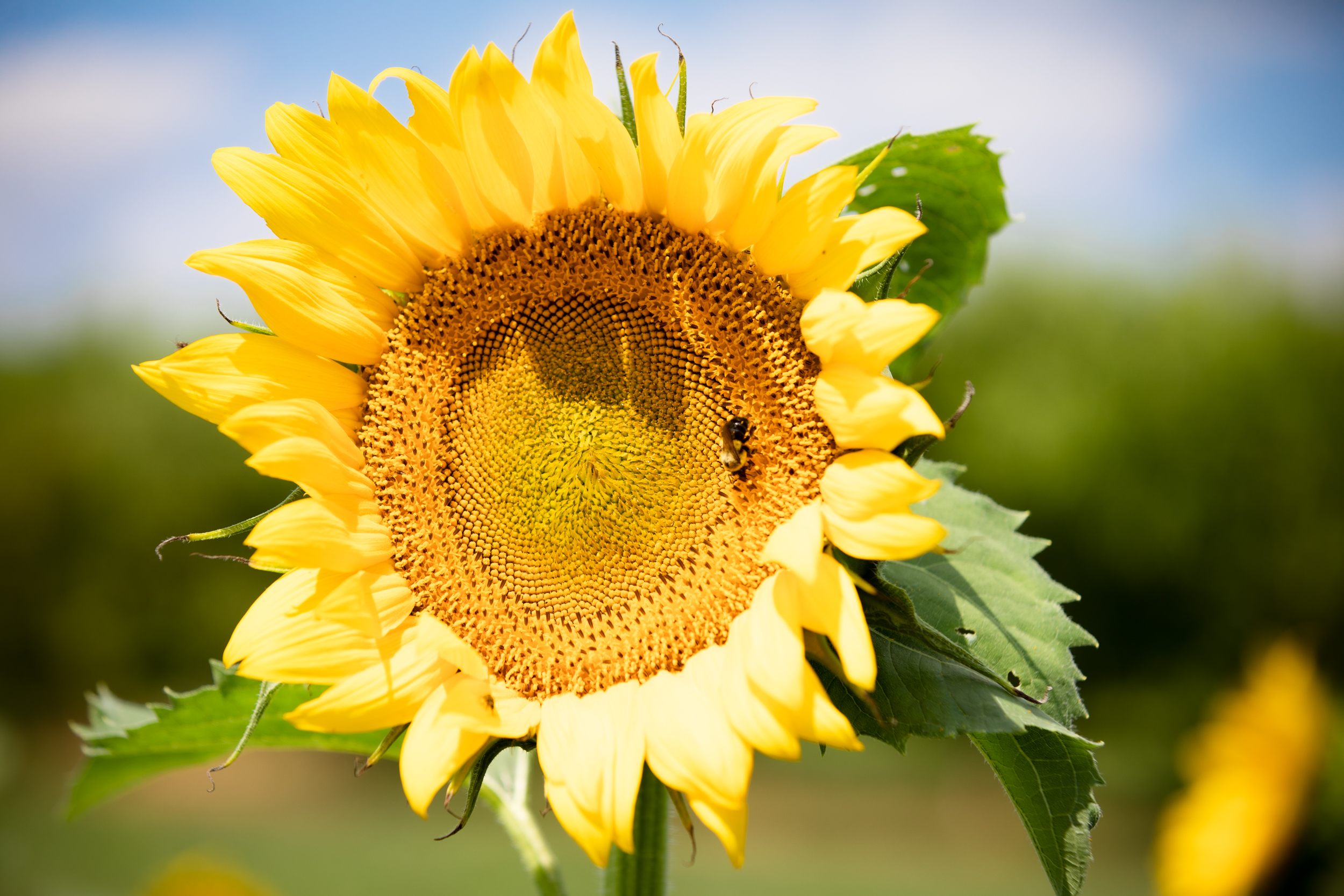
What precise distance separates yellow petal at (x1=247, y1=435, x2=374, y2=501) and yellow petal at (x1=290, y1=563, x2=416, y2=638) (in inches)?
5.0

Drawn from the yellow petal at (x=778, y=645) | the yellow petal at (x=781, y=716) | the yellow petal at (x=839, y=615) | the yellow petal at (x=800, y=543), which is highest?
the yellow petal at (x=800, y=543)

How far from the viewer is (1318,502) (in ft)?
46.4

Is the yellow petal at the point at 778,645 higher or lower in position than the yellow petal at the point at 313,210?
lower

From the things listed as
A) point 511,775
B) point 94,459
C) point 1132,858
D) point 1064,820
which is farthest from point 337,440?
point 94,459

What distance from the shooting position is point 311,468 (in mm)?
1426

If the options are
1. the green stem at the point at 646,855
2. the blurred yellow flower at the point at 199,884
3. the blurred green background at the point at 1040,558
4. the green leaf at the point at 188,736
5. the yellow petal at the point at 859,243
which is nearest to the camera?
the yellow petal at the point at 859,243

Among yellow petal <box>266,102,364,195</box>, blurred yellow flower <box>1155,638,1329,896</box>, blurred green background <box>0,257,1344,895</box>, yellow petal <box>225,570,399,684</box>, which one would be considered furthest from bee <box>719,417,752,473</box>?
blurred green background <box>0,257,1344,895</box>

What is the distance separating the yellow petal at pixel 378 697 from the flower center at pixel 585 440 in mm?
118

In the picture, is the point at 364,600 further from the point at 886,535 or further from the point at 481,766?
the point at 886,535

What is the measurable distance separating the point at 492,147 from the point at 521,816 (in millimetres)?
1399

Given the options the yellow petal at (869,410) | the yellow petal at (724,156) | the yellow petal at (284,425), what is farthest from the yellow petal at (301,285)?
the yellow petal at (869,410)

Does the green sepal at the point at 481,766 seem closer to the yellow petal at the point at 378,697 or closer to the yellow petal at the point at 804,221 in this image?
the yellow petal at the point at 378,697

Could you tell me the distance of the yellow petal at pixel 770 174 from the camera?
1321mm

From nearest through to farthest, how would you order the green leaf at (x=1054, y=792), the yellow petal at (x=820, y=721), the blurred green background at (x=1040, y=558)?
the yellow petal at (x=820, y=721), the green leaf at (x=1054, y=792), the blurred green background at (x=1040, y=558)
